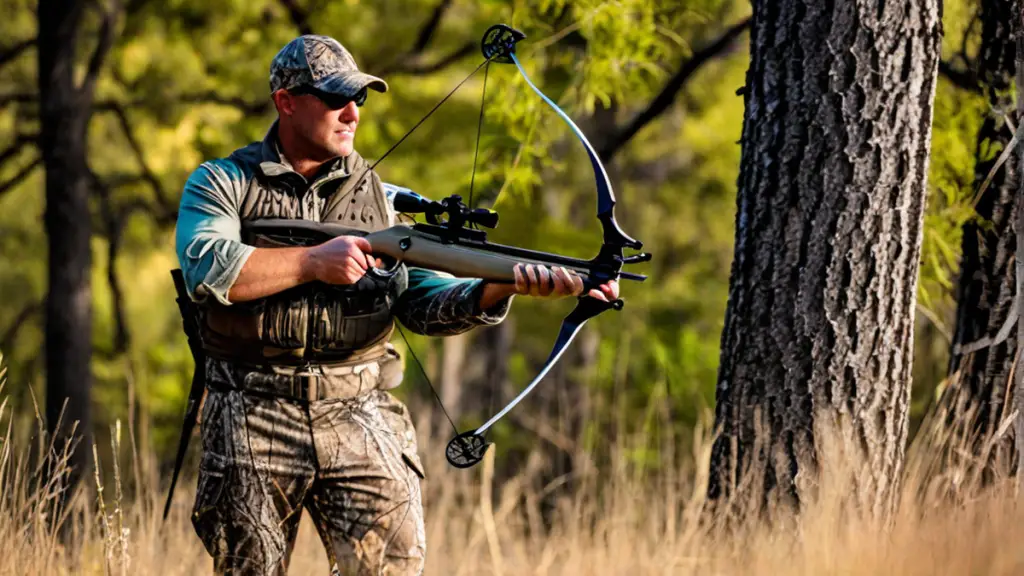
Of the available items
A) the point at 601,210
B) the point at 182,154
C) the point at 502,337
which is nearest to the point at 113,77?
the point at 182,154

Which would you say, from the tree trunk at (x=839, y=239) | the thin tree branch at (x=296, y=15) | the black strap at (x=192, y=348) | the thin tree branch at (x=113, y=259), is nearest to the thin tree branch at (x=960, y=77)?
the tree trunk at (x=839, y=239)

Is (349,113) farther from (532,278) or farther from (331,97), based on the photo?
(532,278)

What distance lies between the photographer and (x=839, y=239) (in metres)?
4.46

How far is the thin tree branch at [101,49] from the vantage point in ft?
29.3

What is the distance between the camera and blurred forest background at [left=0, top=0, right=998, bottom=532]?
667 cm

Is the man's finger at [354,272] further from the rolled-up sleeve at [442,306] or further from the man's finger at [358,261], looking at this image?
the rolled-up sleeve at [442,306]

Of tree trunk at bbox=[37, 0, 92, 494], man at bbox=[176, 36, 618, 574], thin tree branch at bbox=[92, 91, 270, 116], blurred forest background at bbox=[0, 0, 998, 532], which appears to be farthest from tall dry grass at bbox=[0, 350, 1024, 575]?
thin tree branch at bbox=[92, 91, 270, 116]

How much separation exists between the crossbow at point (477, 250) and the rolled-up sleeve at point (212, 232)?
0.36 ft

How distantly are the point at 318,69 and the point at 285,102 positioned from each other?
6.5 inches

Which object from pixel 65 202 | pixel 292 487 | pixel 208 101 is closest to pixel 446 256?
pixel 292 487

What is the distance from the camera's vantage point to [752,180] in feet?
15.3

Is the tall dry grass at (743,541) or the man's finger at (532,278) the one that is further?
the tall dry grass at (743,541)

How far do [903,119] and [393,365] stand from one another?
1.96 meters

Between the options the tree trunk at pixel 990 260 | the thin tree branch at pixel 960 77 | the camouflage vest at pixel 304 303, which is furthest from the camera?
the thin tree branch at pixel 960 77
